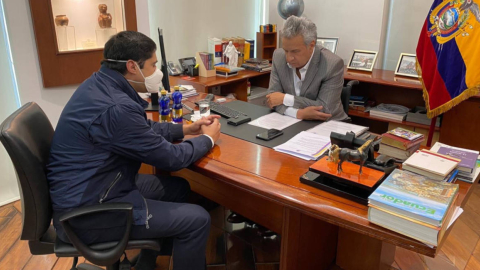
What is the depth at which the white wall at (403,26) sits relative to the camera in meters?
3.53

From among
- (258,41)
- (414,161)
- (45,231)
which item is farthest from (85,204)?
(258,41)

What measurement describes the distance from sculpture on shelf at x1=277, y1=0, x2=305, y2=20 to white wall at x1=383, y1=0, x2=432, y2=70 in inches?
35.9

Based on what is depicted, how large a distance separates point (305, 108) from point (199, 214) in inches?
37.4

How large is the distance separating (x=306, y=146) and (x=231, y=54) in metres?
2.26

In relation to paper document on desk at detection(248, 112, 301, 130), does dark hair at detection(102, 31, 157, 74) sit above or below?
above

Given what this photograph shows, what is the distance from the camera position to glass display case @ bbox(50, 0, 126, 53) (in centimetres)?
253

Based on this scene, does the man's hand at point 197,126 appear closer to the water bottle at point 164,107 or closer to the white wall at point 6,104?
the water bottle at point 164,107

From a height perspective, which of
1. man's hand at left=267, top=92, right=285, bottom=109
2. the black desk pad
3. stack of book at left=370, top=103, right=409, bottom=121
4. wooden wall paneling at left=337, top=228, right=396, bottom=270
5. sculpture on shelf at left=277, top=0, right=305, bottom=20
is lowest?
wooden wall paneling at left=337, top=228, right=396, bottom=270

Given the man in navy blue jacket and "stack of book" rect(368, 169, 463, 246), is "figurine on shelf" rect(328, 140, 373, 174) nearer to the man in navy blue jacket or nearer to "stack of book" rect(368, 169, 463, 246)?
"stack of book" rect(368, 169, 463, 246)

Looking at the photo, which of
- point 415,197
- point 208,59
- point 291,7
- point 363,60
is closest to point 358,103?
point 363,60

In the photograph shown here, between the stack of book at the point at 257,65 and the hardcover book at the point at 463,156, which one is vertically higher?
the stack of book at the point at 257,65

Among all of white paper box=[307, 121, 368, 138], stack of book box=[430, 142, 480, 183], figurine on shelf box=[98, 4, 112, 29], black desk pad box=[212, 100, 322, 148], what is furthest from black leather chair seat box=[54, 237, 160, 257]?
figurine on shelf box=[98, 4, 112, 29]

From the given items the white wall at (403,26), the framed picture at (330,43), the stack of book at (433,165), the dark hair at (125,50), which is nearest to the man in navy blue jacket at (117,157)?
the dark hair at (125,50)

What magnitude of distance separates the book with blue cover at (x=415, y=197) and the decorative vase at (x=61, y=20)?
236cm
